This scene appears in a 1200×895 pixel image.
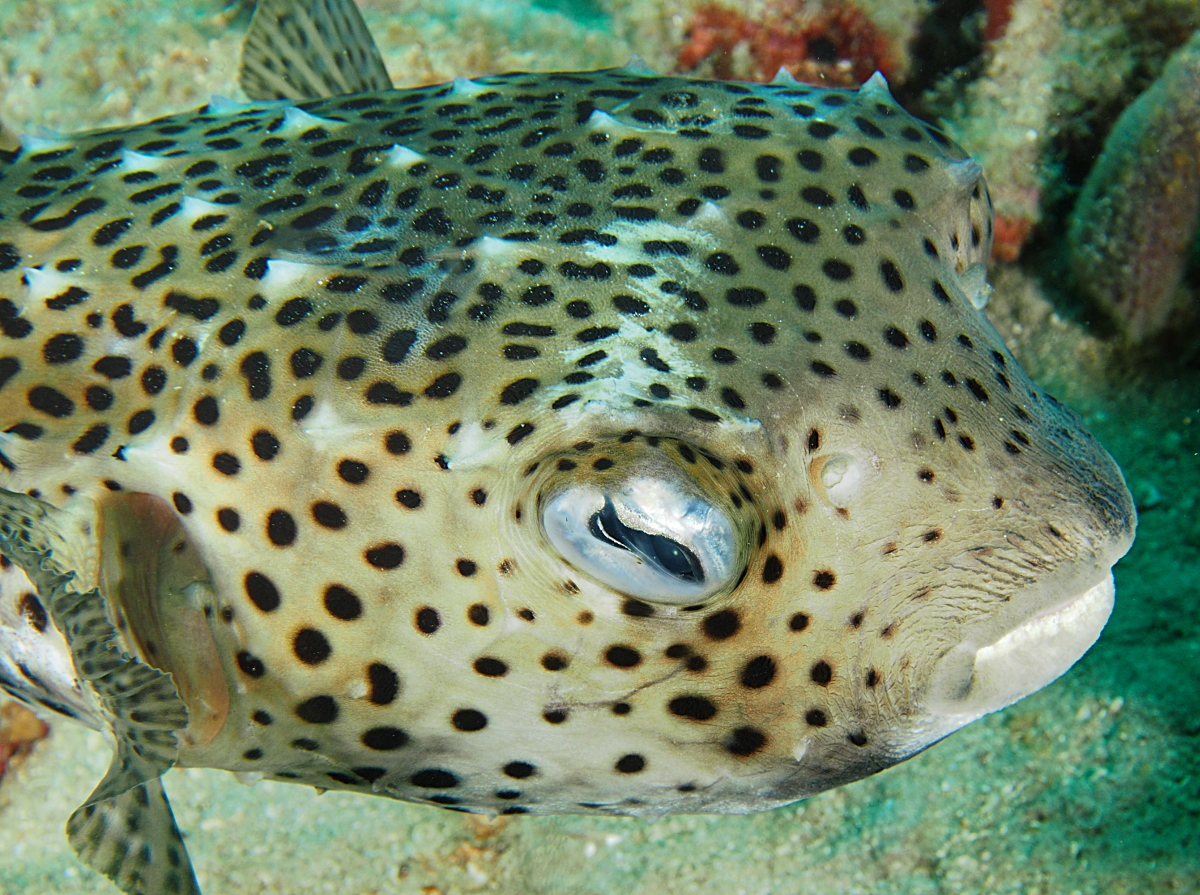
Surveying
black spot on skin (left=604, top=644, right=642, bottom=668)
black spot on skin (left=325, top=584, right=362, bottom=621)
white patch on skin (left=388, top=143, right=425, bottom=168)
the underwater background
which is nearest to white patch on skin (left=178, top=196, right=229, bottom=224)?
white patch on skin (left=388, top=143, right=425, bottom=168)

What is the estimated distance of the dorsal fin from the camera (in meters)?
3.86

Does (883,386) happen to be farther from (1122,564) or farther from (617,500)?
(1122,564)

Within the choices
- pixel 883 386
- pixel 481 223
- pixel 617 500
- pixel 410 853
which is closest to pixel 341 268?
pixel 481 223

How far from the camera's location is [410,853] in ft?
11.9

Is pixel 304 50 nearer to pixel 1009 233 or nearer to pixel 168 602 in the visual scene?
pixel 168 602

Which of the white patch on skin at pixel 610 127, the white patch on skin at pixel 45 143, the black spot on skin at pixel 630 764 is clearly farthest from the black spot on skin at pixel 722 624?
the white patch on skin at pixel 45 143

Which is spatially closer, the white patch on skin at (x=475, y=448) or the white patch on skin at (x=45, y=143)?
the white patch on skin at (x=475, y=448)

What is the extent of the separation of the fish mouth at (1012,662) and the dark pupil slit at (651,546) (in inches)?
25.2

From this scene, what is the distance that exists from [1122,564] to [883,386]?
2.78m

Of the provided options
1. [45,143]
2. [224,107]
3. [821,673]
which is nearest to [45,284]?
[45,143]

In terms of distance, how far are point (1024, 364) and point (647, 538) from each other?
149 inches

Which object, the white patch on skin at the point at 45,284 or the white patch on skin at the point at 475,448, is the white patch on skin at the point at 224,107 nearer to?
the white patch on skin at the point at 45,284

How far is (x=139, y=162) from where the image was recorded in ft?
8.56

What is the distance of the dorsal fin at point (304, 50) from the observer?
12.7 ft
